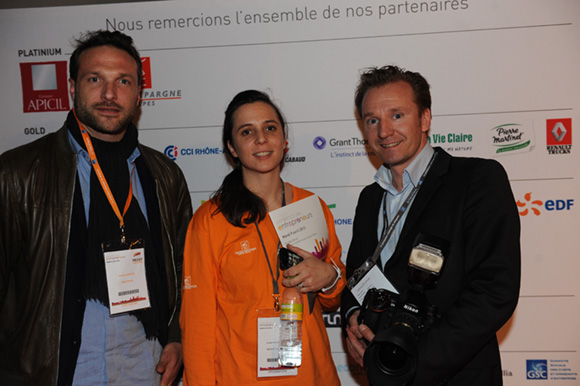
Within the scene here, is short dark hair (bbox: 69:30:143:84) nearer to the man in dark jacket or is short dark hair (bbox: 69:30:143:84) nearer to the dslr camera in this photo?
the man in dark jacket

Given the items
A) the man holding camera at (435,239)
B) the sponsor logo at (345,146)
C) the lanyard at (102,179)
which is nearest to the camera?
the man holding camera at (435,239)

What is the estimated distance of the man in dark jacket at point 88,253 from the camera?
83.4 inches

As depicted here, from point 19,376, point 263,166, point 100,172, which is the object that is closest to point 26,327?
point 19,376

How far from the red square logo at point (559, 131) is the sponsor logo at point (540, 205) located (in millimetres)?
415

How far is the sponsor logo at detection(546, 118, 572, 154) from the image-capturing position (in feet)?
10.3

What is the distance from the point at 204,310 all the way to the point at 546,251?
253 cm

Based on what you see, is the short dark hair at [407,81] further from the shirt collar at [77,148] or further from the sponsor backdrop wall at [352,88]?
the shirt collar at [77,148]

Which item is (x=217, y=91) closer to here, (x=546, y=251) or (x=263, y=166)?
(x=263, y=166)

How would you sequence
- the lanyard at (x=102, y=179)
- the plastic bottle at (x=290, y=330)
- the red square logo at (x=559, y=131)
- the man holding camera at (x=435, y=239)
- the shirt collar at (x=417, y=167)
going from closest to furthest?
1. the man holding camera at (x=435, y=239)
2. the plastic bottle at (x=290, y=330)
3. the shirt collar at (x=417, y=167)
4. the lanyard at (x=102, y=179)
5. the red square logo at (x=559, y=131)

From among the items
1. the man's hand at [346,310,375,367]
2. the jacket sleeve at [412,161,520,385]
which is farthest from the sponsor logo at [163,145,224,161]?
the jacket sleeve at [412,161,520,385]

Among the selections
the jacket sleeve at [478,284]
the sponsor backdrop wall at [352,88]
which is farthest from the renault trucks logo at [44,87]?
the jacket sleeve at [478,284]

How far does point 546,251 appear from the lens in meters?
3.18

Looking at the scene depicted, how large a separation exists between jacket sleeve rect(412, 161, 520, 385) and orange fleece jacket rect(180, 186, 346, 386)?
56cm

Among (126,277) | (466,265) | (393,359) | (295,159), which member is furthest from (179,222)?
(466,265)
